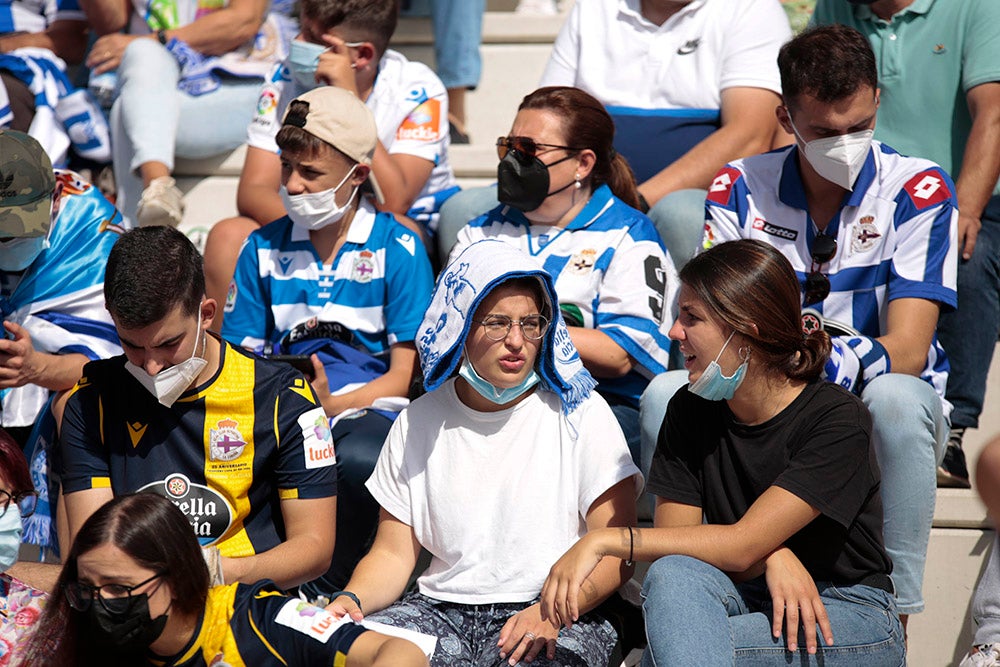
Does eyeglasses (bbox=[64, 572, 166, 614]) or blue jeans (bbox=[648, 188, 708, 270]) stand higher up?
blue jeans (bbox=[648, 188, 708, 270])

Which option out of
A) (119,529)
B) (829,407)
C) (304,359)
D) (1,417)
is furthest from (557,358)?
(1,417)

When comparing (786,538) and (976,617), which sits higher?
(786,538)

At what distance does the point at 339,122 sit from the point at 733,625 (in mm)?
1838

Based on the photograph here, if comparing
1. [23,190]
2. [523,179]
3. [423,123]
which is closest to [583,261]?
[523,179]

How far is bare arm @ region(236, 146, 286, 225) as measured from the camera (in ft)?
12.6

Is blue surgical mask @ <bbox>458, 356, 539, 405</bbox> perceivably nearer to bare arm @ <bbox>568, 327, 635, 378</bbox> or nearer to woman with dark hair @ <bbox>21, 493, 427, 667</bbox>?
bare arm @ <bbox>568, 327, 635, 378</bbox>

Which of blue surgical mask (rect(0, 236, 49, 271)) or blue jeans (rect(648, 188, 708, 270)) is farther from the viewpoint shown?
blue jeans (rect(648, 188, 708, 270))

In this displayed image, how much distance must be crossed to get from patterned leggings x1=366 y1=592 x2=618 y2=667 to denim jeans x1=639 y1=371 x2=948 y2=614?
0.69m

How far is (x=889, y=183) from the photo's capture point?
122 inches

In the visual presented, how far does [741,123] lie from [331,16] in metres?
1.36

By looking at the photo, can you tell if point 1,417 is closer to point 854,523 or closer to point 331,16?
point 331,16

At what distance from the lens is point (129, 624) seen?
2199mm

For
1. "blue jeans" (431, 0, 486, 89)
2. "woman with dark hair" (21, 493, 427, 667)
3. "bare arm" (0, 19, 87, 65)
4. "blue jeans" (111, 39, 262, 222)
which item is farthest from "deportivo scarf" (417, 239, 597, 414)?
"bare arm" (0, 19, 87, 65)

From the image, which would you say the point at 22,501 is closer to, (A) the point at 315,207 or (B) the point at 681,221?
(A) the point at 315,207
